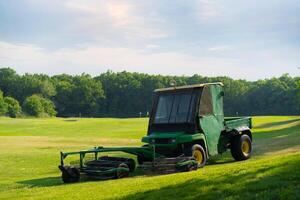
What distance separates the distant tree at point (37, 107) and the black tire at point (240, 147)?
371ft

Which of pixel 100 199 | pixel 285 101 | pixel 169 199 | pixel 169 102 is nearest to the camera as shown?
pixel 169 199

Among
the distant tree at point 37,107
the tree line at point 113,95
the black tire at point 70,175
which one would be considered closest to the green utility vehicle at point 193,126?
the black tire at point 70,175

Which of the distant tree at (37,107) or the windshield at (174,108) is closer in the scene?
the windshield at (174,108)

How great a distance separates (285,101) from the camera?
127 m

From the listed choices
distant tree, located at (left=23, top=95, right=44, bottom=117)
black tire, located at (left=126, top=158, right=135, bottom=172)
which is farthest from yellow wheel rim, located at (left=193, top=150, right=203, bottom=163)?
distant tree, located at (left=23, top=95, right=44, bottom=117)

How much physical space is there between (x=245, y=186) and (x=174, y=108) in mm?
8038

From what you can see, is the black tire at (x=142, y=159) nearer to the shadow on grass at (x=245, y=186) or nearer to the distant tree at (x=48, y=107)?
the shadow on grass at (x=245, y=186)

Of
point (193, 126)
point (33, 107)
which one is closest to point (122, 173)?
point (193, 126)

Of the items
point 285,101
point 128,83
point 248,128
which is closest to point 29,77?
point 128,83

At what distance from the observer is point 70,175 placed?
13.8 m

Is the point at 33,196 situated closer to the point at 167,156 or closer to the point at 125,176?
the point at 125,176

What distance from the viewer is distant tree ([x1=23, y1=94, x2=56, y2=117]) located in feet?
419

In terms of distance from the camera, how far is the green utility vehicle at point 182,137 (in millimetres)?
14117

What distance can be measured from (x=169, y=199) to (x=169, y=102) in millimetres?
8132
